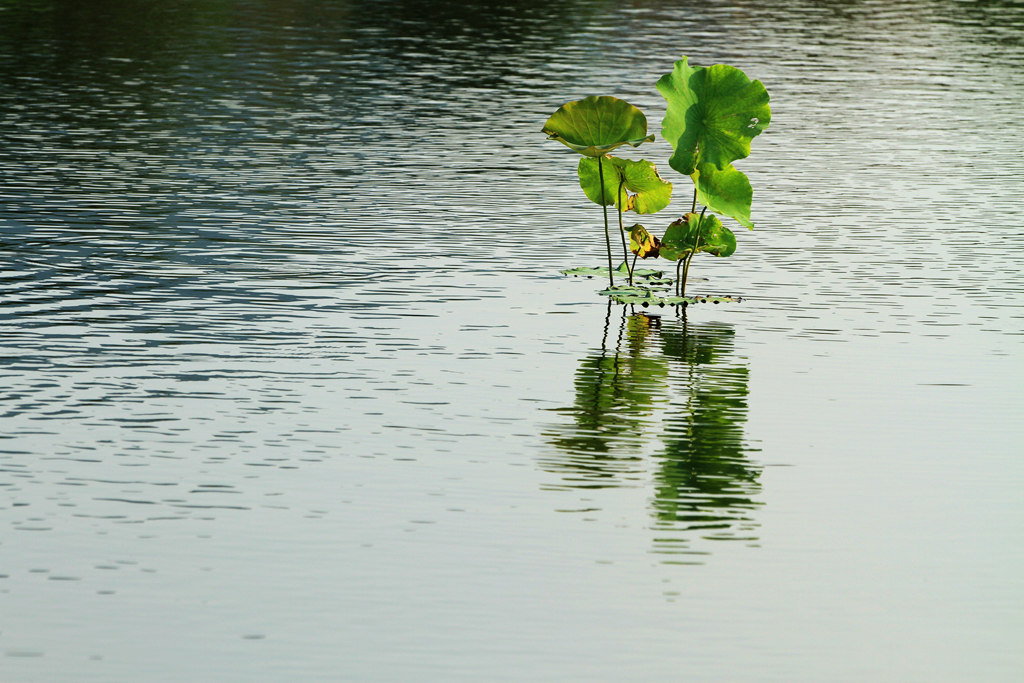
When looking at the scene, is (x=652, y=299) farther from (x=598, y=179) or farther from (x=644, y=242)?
(x=598, y=179)

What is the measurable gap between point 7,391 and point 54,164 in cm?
729

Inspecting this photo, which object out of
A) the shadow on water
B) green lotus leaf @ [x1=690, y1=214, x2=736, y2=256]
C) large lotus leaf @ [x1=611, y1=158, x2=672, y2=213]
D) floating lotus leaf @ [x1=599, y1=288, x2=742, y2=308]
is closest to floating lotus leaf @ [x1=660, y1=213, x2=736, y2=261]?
green lotus leaf @ [x1=690, y1=214, x2=736, y2=256]

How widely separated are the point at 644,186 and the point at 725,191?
0.64 m

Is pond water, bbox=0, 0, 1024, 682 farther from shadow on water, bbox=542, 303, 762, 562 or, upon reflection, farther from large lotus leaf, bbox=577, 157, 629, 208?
large lotus leaf, bbox=577, 157, 629, 208

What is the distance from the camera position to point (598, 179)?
33.8 ft

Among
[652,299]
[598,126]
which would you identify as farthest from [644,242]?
[598,126]

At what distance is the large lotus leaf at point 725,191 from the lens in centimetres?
979

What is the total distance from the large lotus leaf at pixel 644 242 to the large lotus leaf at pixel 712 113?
0.58 metres

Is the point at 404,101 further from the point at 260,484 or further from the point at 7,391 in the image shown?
the point at 260,484

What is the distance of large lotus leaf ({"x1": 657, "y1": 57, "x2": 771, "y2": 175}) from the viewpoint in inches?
380

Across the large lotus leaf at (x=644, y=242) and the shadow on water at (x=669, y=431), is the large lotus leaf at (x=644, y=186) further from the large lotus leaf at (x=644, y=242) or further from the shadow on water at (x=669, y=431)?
the shadow on water at (x=669, y=431)

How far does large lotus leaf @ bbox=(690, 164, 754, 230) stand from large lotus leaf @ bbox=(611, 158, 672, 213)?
30cm

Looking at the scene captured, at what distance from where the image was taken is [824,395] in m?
7.74

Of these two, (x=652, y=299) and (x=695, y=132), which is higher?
(x=695, y=132)
